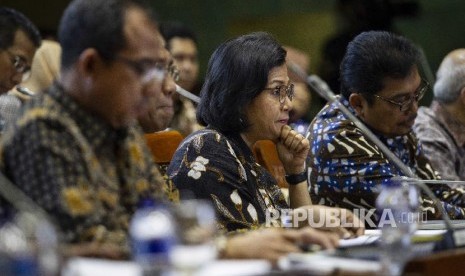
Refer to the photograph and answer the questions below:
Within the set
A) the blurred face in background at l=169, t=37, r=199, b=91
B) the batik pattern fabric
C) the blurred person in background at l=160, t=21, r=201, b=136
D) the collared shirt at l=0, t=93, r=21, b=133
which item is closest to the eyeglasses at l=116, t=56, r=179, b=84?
the batik pattern fabric

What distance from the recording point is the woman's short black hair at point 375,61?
3.80m

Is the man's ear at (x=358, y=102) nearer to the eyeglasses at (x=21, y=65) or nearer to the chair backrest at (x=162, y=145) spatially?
the chair backrest at (x=162, y=145)

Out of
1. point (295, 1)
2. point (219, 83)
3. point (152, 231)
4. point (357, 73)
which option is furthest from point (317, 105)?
point (152, 231)

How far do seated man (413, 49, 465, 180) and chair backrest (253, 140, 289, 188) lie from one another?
0.79 metres

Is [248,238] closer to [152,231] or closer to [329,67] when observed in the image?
[152,231]

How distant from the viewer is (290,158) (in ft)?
11.6

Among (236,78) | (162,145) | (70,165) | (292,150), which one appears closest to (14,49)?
(162,145)

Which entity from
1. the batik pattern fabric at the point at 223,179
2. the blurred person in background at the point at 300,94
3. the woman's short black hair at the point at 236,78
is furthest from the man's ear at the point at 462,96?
the batik pattern fabric at the point at 223,179

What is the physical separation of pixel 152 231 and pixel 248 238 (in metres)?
0.45

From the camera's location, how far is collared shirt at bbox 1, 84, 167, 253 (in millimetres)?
2143

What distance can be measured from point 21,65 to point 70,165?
1.80 meters

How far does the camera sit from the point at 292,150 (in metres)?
3.54

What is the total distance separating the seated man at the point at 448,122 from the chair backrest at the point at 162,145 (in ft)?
4.49

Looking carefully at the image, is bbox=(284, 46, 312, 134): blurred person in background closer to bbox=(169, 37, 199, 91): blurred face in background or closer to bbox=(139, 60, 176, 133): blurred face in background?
bbox=(169, 37, 199, 91): blurred face in background
